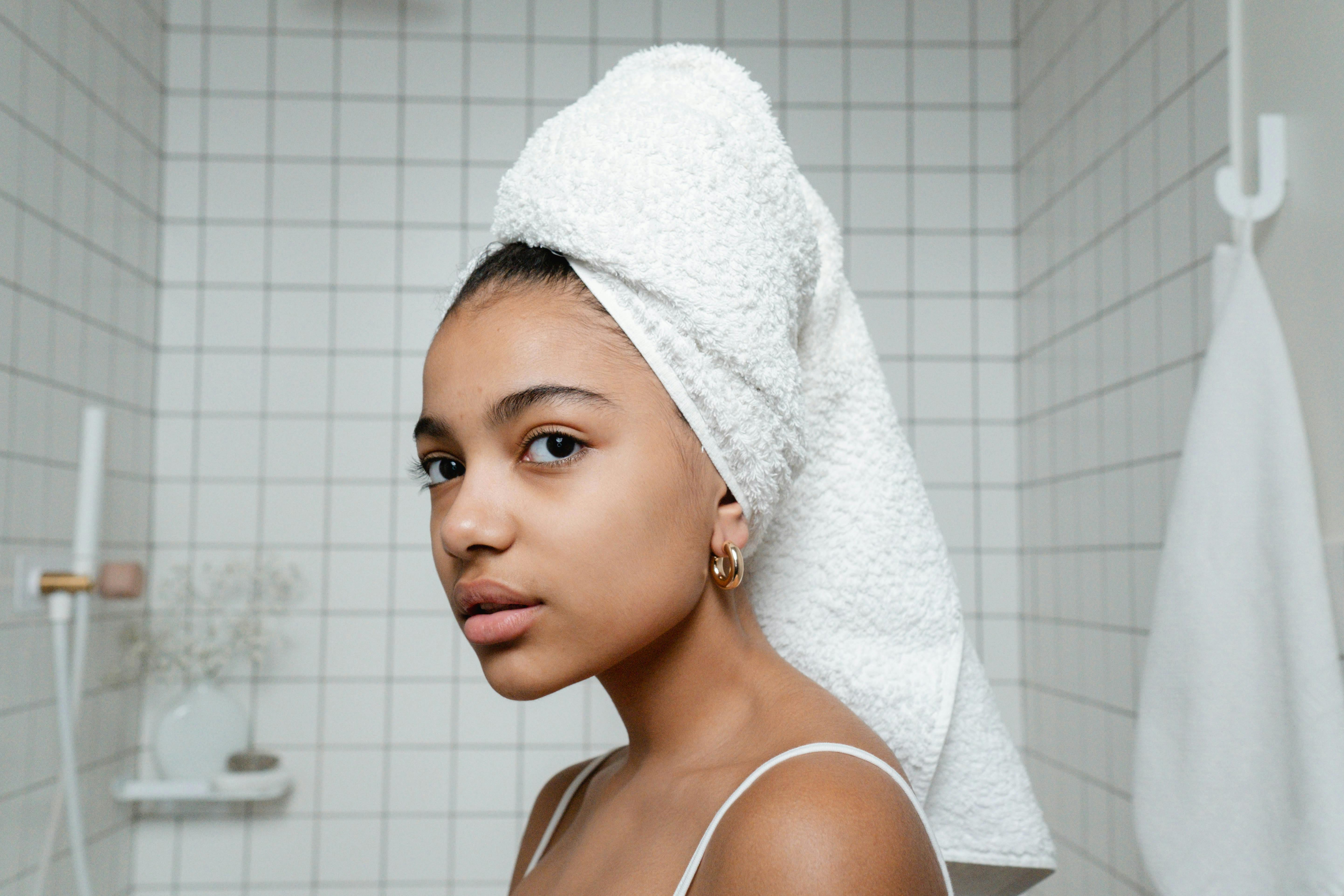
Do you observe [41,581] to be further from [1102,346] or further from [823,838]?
[1102,346]

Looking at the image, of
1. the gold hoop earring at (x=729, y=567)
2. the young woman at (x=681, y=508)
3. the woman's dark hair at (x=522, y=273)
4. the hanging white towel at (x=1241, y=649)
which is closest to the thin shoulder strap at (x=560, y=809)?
the young woman at (x=681, y=508)

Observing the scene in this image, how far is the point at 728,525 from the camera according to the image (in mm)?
635

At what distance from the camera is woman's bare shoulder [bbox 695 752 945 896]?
492mm

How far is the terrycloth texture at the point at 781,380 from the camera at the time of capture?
597mm

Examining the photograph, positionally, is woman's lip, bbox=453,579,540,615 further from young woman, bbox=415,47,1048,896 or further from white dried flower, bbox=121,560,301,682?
white dried flower, bbox=121,560,301,682

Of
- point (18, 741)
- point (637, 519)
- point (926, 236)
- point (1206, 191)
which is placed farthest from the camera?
point (926, 236)

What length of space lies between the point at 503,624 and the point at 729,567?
5.2 inches

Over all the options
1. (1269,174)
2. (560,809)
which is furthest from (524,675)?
(1269,174)

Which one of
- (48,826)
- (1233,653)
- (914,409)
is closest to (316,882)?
(48,826)

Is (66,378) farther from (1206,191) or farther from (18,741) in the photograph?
(1206,191)

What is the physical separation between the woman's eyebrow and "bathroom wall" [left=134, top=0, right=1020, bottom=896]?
1.49m

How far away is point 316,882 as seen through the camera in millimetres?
1982

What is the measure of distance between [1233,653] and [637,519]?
78 centimetres

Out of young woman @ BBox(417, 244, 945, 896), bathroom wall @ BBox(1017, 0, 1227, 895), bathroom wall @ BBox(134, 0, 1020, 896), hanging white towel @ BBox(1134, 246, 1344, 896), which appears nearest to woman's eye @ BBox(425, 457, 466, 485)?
young woman @ BBox(417, 244, 945, 896)
